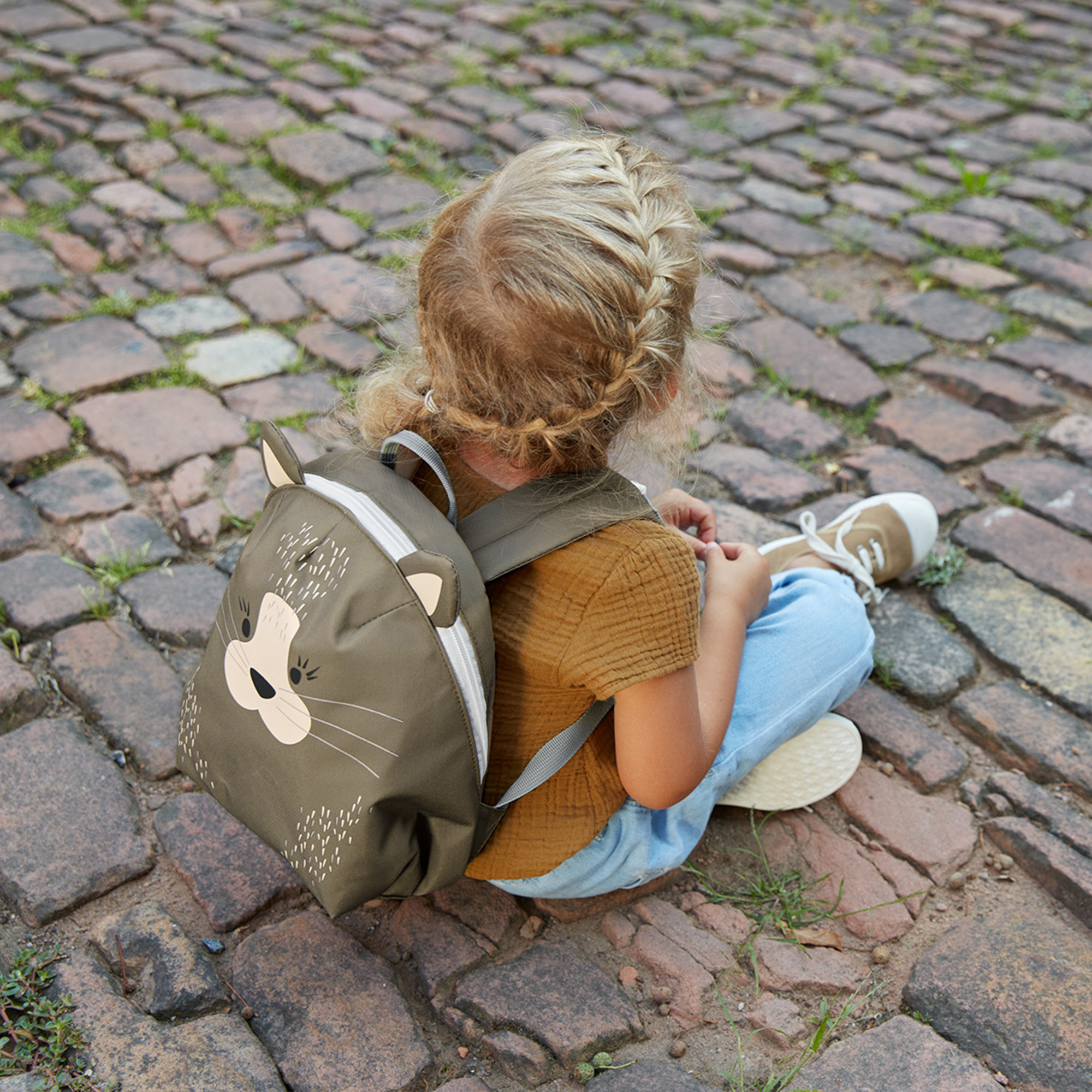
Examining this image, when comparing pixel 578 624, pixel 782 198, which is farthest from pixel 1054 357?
pixel 578 624

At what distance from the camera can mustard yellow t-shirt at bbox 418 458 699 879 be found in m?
1.35

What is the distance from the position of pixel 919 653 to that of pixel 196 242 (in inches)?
102

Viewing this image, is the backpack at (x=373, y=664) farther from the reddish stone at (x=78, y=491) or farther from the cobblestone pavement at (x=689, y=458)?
the reddish stone at (x=78, y=491)

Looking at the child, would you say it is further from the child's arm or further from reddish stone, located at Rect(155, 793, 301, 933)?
reddish stone, located at Rect(155, 793, 301, 933)

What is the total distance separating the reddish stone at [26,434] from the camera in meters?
2.55

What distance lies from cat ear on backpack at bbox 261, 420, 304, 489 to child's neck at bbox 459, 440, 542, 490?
0.76 feet

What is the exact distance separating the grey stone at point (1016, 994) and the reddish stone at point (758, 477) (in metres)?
1.14

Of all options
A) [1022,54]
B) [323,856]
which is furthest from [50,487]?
[1022,54]

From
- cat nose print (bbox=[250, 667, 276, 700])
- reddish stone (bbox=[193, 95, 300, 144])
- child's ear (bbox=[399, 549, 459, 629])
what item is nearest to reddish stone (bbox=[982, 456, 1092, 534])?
child's ear (bbox=[399, 549, 459, 629])

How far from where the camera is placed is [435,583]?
4.09 ft

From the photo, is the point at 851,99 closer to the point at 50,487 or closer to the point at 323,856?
the point at 50,487

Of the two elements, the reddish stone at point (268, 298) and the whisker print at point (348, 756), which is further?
the reddish stone at point (268, 298)

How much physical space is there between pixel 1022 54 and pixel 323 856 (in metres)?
5.50

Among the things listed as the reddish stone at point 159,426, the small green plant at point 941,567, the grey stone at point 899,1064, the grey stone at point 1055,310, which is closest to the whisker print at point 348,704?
the grey stone at point 899,1064
